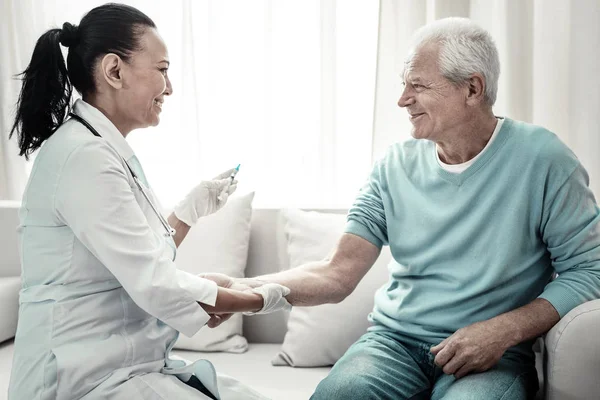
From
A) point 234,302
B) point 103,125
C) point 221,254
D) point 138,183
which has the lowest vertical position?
point 221,254

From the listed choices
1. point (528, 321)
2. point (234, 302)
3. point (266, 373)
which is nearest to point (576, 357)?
point (528, 321)

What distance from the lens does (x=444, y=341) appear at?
1588mm

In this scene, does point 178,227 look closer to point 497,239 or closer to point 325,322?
point 325,322

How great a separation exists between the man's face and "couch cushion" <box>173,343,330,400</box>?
742 millimetres

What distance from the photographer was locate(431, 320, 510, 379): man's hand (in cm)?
154

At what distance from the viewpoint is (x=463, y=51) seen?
175cm

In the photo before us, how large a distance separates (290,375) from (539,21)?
148 cm

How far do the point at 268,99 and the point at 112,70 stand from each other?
4.33 ft

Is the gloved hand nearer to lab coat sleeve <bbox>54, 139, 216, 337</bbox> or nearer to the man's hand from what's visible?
lab coat sleeve <bbox>54, 139, 216, 337</bbox>

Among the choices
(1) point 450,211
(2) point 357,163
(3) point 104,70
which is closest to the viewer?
(3) point 104,70

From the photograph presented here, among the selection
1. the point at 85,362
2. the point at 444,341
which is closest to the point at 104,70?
the point at 85,362

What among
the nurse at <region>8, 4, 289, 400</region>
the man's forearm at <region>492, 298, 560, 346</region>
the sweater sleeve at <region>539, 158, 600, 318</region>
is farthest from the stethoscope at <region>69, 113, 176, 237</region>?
the sweater sleeve at <region>539, 158, 600, 318</region>

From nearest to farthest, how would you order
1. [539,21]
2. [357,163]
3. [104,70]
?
[104,70] → [539,21] → [357,163]

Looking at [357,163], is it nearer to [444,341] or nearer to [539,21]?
[539,21]
